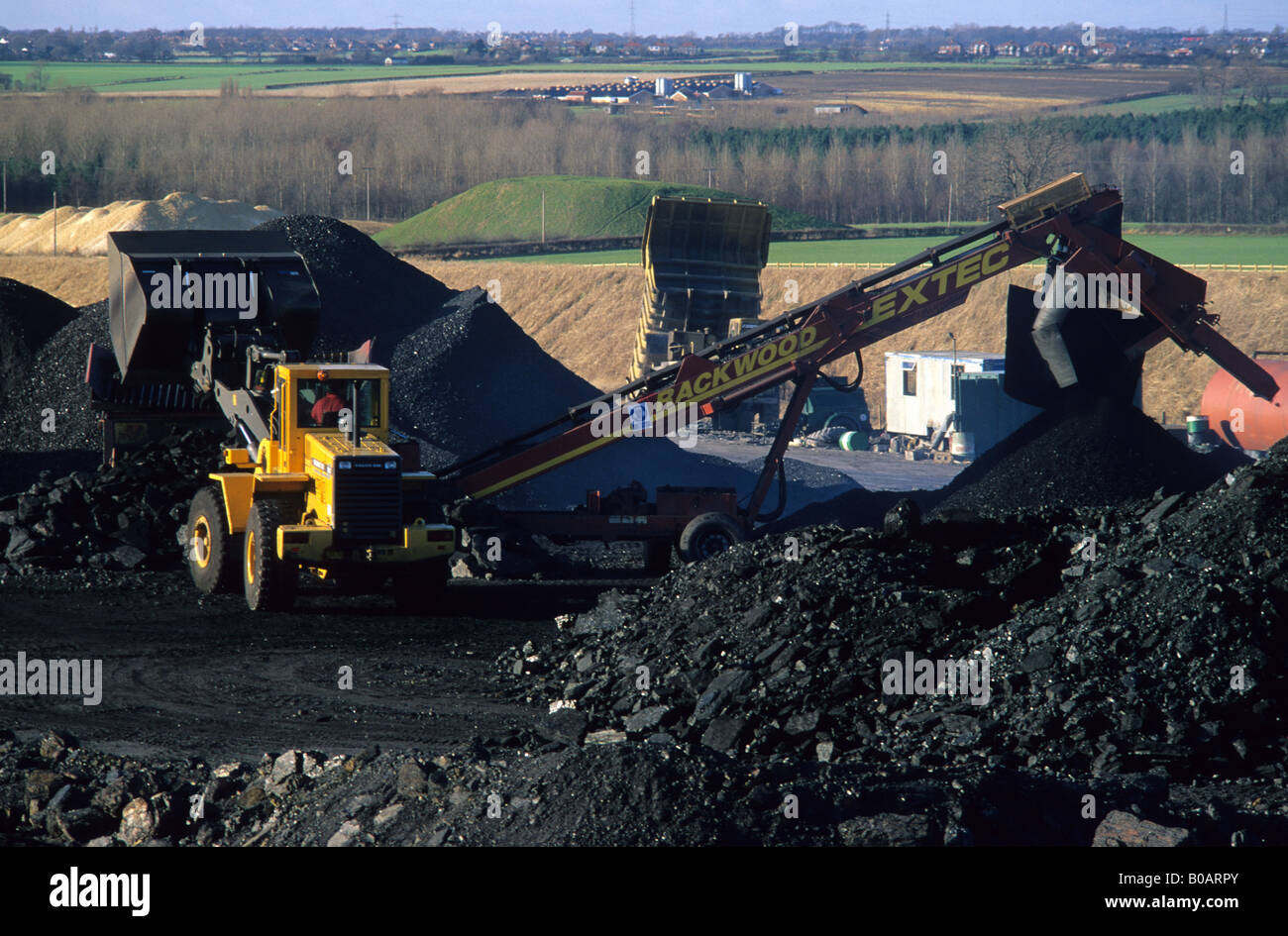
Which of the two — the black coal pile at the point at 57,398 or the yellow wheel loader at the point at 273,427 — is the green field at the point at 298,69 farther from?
the yellow wheel loader at the point at 273,427

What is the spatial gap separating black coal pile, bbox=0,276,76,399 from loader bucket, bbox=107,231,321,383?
6328mm

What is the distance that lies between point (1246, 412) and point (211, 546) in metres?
20.3

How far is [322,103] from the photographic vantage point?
9538 centimetres

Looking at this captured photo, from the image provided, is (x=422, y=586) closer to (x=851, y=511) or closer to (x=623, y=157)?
(x=851, y=511)

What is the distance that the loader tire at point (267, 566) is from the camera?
1526 cm

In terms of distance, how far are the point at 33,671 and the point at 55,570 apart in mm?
4120

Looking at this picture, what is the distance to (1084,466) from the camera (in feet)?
60.8

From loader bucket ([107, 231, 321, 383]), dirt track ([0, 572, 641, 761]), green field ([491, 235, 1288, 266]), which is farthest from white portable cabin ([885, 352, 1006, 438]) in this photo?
green field ([491, 235, 1288, 266])

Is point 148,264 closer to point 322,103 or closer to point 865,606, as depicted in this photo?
point 865,606

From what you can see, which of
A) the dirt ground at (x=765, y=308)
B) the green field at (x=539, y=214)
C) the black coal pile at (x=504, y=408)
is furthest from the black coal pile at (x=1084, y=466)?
the green field at (x=539, y=214)

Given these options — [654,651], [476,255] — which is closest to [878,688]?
[654,651]

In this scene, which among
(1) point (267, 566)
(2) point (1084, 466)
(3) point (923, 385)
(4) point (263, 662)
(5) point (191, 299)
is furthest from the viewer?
(3) point (923, 385)

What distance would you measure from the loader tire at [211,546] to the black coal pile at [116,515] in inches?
36.3

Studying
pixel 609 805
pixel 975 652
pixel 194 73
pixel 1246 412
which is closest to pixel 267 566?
pixel 975 652
